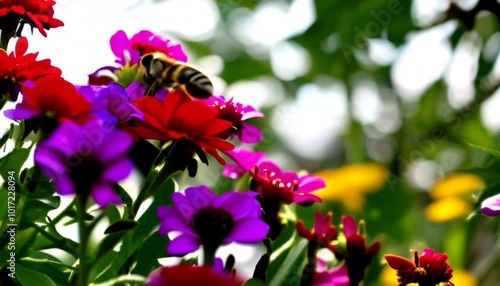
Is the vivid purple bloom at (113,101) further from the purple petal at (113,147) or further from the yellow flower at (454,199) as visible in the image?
the yellow flower at (454,199)

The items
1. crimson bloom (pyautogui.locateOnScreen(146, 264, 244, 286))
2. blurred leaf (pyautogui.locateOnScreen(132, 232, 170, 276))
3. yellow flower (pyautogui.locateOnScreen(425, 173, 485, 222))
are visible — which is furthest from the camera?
yellow flower (pyautogui.locateOnScreen(425, 173, 485, 222))

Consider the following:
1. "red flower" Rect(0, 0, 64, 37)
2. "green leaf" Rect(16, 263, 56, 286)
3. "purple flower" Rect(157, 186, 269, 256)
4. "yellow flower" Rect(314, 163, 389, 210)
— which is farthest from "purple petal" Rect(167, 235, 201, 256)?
"yellow flower" Rect(314, 163, 389, 210)

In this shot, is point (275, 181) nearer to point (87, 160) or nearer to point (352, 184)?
point (87, 160)

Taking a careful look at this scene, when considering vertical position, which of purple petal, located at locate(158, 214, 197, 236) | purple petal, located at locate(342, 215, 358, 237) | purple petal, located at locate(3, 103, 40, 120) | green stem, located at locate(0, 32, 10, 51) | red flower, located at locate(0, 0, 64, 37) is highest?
red flower, located at locate(0, 0, 64, 37)

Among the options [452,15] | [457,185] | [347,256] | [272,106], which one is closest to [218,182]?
[347,256]

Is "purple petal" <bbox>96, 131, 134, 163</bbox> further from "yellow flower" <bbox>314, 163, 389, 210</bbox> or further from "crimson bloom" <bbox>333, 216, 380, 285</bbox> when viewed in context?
"yellow flower" <bbox>314, 163, 389, 210</bbox>

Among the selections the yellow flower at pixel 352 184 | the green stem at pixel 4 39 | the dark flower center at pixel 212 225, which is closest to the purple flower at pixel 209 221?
the dark flower center at pixel 212 225
